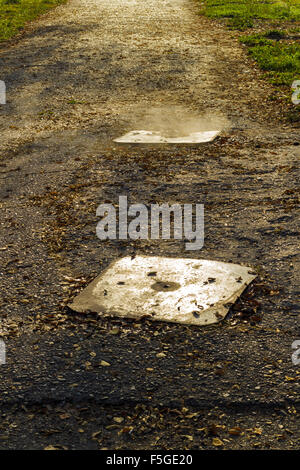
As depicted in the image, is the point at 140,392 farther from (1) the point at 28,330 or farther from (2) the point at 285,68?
(2) the point at 285,68

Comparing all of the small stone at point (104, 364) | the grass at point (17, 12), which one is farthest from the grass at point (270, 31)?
the small stone at point (104, 364)

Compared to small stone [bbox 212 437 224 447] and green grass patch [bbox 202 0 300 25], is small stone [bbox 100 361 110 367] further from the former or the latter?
green grass patch [bbox 202 0 300 25]

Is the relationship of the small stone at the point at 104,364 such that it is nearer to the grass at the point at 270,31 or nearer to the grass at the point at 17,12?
the grass at the point at 270,31

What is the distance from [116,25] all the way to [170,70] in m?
5.64

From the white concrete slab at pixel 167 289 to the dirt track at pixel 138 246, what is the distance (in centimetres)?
12

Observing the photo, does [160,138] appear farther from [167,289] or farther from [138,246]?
[167,289]

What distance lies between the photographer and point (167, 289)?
416 cm

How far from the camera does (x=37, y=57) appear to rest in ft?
41.0

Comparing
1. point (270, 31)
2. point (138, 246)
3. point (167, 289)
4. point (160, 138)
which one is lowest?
point (167, 289)

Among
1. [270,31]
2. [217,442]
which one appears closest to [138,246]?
[217,442]

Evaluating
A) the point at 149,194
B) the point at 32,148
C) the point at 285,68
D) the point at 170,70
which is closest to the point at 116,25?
the point at 170,70

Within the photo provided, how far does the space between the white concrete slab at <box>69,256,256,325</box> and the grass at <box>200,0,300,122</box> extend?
4.32 meters

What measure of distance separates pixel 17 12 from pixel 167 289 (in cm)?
1633

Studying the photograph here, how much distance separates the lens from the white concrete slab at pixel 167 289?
154 inches
